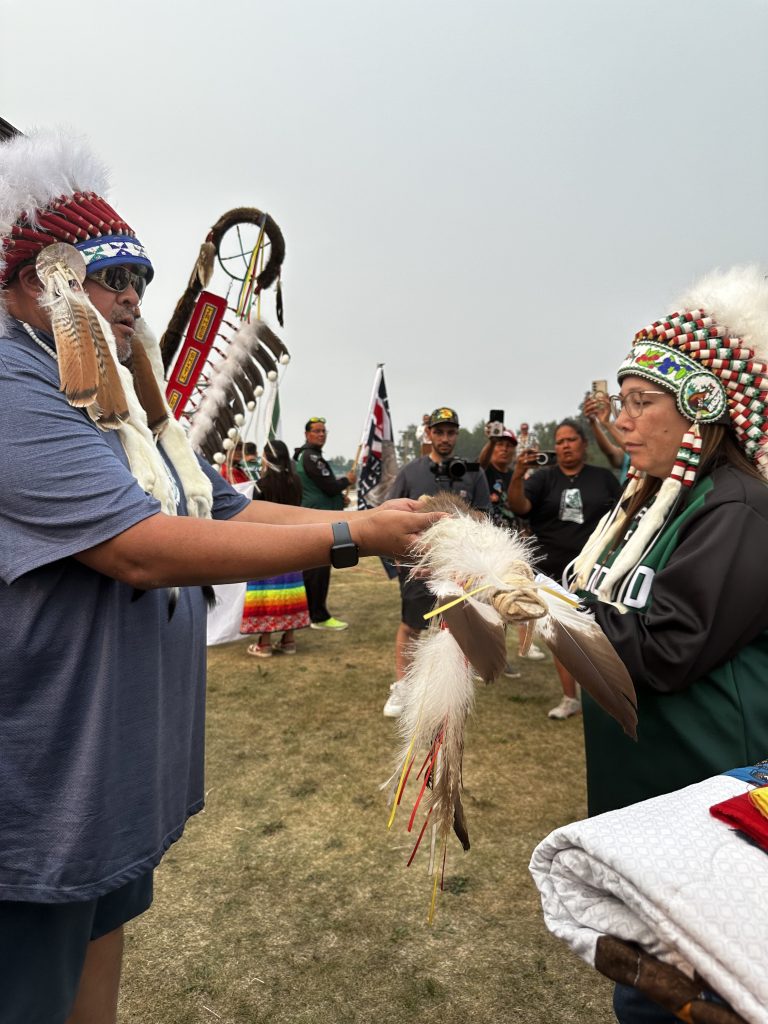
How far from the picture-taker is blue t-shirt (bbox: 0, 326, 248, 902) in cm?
126

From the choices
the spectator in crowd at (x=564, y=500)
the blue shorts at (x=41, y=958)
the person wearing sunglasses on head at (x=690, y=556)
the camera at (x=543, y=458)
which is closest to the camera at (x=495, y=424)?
the camera at (x=543, y=458)

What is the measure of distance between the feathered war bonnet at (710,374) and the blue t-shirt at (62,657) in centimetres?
141

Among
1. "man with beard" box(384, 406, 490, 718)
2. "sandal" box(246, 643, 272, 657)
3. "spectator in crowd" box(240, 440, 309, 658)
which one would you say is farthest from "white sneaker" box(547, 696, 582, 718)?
"sandal" box(246, 643, 272, 657)

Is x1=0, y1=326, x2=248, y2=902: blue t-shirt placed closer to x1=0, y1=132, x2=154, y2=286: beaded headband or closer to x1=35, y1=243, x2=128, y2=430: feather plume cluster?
x1=35, y1=243, x2=128, y2=430: feather plume cluster

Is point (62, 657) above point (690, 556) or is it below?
below

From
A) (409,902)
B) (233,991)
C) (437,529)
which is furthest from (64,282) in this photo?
(409,902)

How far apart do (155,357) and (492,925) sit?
2636 mm

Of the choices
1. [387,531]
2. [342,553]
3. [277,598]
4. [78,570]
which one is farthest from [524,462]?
[78,570]

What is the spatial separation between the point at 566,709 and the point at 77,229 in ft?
15.4

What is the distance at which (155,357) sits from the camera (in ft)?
6.14

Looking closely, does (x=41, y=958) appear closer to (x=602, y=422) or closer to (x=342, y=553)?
(x=342, y=553)

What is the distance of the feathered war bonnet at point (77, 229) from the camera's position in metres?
1.45

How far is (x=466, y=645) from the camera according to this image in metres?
1.33

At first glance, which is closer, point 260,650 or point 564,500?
point 564,500
